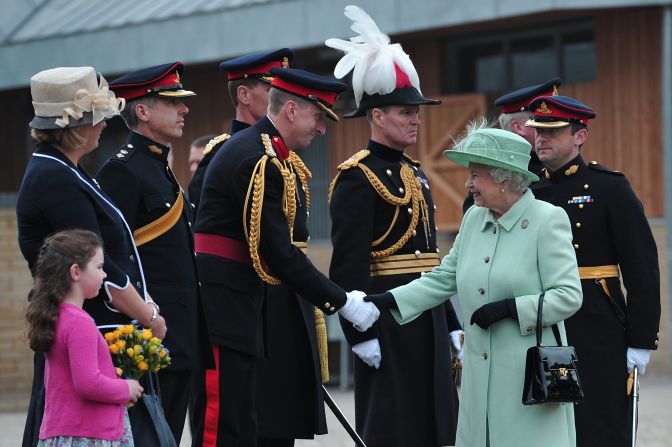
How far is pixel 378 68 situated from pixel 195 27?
890 cm

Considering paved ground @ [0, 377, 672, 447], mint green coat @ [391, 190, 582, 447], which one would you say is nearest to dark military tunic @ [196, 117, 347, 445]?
mint green coat @ [391, 190, 582, 447]

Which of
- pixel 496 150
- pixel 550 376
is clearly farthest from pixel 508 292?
pixel 496 150

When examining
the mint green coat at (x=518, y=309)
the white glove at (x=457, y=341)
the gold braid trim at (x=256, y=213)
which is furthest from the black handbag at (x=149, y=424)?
the white glove at (x=457, y=341)

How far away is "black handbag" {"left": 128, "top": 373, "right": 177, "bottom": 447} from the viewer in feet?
16.8

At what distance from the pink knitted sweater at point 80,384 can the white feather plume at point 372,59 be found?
234 centimetres

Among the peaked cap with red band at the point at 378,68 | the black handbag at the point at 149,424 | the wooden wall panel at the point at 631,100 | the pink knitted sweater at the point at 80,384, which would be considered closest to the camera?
the pink knitted sweater at the point at 80,384

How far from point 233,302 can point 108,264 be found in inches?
33.0

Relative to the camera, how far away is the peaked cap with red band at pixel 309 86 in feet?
19.7

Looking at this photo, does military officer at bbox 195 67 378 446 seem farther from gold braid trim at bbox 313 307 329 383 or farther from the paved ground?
the paved ground

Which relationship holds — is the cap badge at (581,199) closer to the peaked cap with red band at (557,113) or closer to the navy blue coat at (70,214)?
the peaked cap with red band at (557,113)

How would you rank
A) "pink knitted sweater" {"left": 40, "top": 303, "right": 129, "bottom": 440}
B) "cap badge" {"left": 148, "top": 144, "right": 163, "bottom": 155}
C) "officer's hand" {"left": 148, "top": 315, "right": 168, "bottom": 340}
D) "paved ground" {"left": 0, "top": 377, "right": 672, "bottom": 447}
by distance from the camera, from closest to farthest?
"pink knitted sweater" {"left": 40, "top": 303, "right": 129, "bottom": 440}, "officer's hand" {"left": 148, "top": 315, "right": 168, "bottom": 340}, "cap badge" {"left": 148, "top": 144, "right": 163, "bottom": 155}, "paved ground" {"left": 0, "top": 377, "right": 672, "bottom": 447}

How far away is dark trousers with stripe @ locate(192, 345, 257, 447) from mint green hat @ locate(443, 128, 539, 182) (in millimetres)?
1247

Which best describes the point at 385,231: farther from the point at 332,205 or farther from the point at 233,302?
the point at 233,302

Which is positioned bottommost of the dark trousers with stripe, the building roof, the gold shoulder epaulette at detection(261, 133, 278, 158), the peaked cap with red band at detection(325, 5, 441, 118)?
the dark trousers with stripe
